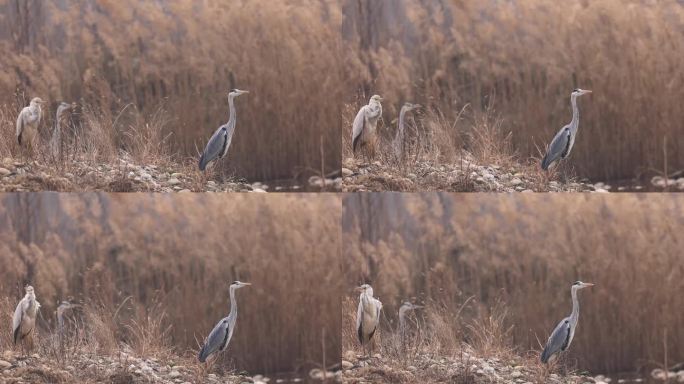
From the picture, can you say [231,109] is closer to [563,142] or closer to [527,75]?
[527,75]

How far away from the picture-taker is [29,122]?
629 cm

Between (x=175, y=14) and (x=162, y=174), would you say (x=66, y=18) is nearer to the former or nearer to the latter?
(x=175, y=14)

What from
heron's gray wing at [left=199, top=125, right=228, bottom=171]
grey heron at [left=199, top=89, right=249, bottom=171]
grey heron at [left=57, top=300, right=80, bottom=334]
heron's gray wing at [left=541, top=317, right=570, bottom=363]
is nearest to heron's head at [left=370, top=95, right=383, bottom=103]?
grey heron at [left=199, top=89, right=249, bottom=171]

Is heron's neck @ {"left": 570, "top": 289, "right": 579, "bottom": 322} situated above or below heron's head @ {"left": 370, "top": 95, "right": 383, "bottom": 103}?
below

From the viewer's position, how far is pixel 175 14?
6.36 metres

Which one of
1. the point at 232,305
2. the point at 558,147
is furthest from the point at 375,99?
the point at 232,305

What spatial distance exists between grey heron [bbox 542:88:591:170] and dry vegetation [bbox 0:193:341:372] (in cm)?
121

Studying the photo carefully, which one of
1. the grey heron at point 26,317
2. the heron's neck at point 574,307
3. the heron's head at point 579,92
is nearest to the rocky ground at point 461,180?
the heron's head at point 579,92

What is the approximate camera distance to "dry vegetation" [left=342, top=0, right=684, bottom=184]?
20.6 feet

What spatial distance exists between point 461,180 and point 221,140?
137 centimetres

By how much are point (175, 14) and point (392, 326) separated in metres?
2.15

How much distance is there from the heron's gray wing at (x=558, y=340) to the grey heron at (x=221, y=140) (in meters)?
2.11

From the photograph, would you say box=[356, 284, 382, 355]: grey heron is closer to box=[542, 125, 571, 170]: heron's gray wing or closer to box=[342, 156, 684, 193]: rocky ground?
box=[342, 156, 684, 193]: rocky ground

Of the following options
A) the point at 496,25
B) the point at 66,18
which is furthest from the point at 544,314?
the point at 66,18
